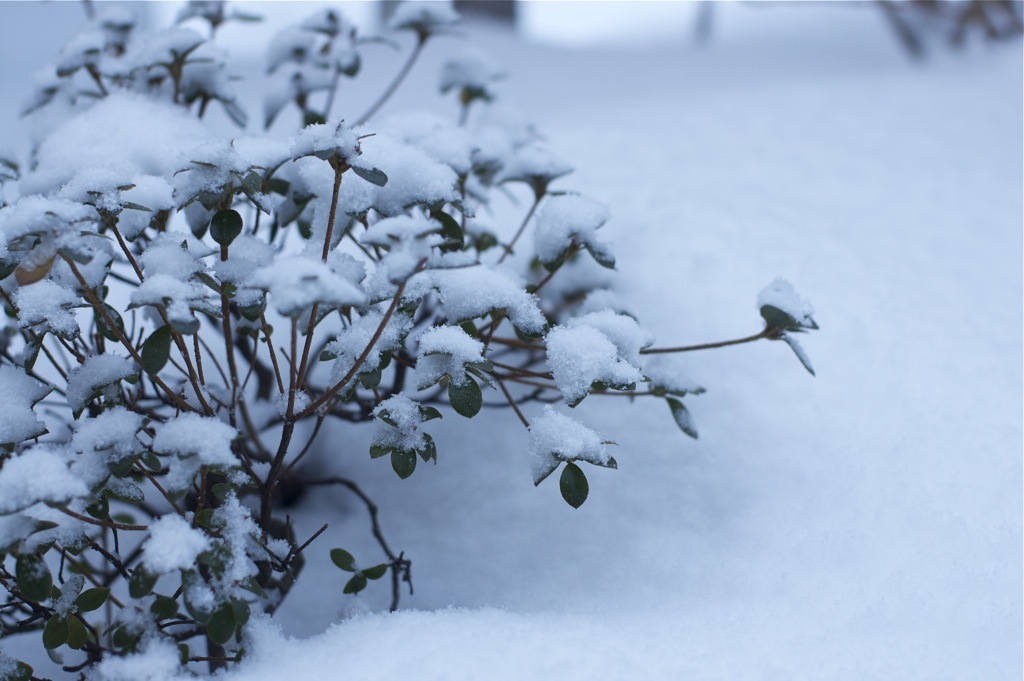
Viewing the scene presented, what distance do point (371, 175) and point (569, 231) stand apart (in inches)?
10.6

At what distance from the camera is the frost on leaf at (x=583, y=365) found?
80 cm

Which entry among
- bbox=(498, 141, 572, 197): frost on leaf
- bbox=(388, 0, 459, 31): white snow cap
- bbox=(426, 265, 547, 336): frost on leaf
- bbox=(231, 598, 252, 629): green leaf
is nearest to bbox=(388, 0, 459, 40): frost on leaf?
bbox=(388, 0, 459, 31): white snow cap

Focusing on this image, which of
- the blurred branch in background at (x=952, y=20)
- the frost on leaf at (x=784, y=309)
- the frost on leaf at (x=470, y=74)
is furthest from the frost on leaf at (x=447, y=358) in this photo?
the blurred branch in background at (x=952, y=20)

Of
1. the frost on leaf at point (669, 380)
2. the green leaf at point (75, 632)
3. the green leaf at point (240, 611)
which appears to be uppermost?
the frost on leaf at point (669, 380)

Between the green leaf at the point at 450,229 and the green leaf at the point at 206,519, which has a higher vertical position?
the green leaf at the point at 450,229

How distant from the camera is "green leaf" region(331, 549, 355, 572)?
891mm

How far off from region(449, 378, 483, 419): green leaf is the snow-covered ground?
0.74 feet

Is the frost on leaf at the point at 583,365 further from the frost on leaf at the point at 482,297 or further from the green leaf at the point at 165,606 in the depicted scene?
the green leaf at the point at 165,606

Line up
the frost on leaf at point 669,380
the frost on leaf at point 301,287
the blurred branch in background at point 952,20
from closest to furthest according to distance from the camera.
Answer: the frost on leaf at point 301,287 < the frost on leaf at point 669,380 < the blurred branch in background at point 952,20

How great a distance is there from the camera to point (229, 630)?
0.70 m

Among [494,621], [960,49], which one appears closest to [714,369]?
[494,621]

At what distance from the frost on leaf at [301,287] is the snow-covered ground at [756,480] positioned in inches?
14.2

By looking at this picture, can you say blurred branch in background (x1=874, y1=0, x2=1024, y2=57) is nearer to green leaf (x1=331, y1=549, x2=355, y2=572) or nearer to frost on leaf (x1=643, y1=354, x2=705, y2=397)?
frost on leaf (x1=643, y1=354, x2=705, y2=397)

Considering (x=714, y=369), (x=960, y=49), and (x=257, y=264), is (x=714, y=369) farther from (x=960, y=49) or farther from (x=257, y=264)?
(x=960, y=49)
